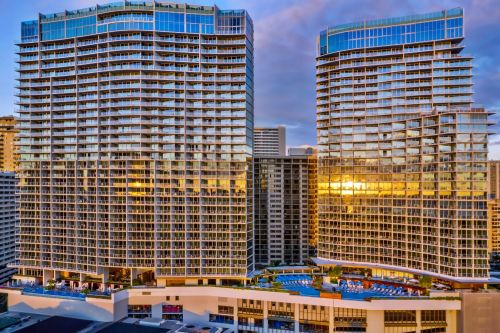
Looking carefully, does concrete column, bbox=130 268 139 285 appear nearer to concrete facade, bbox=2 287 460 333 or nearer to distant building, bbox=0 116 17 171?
concrete facade, bbox=2 287 460 333

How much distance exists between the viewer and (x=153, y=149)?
9062cm

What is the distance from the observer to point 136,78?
296 ft

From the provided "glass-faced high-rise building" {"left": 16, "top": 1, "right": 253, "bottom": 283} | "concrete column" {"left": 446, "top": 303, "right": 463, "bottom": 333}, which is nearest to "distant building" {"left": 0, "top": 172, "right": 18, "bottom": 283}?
"glass-faced high-rise building" {"left": 16, "top": 1, "right": 253, "bottom": 283}

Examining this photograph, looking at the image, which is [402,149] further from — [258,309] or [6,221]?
[6,221]

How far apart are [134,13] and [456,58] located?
262ft

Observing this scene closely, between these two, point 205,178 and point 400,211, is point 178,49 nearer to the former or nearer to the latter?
point 205,178

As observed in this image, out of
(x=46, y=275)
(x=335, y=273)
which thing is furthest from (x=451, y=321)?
(x=46, y=275)

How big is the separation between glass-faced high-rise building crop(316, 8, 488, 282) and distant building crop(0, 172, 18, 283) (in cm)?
10955

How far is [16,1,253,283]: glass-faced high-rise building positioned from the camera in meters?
89.6

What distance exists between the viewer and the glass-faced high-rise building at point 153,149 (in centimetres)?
8962

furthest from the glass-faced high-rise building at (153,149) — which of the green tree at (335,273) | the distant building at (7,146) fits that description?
the distant building at (7,146)

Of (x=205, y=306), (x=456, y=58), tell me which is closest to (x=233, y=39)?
(x=456, y=58)

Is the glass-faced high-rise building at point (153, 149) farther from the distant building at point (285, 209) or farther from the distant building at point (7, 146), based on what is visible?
the distant building at point (7, 146)

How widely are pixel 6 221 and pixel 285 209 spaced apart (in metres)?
100
